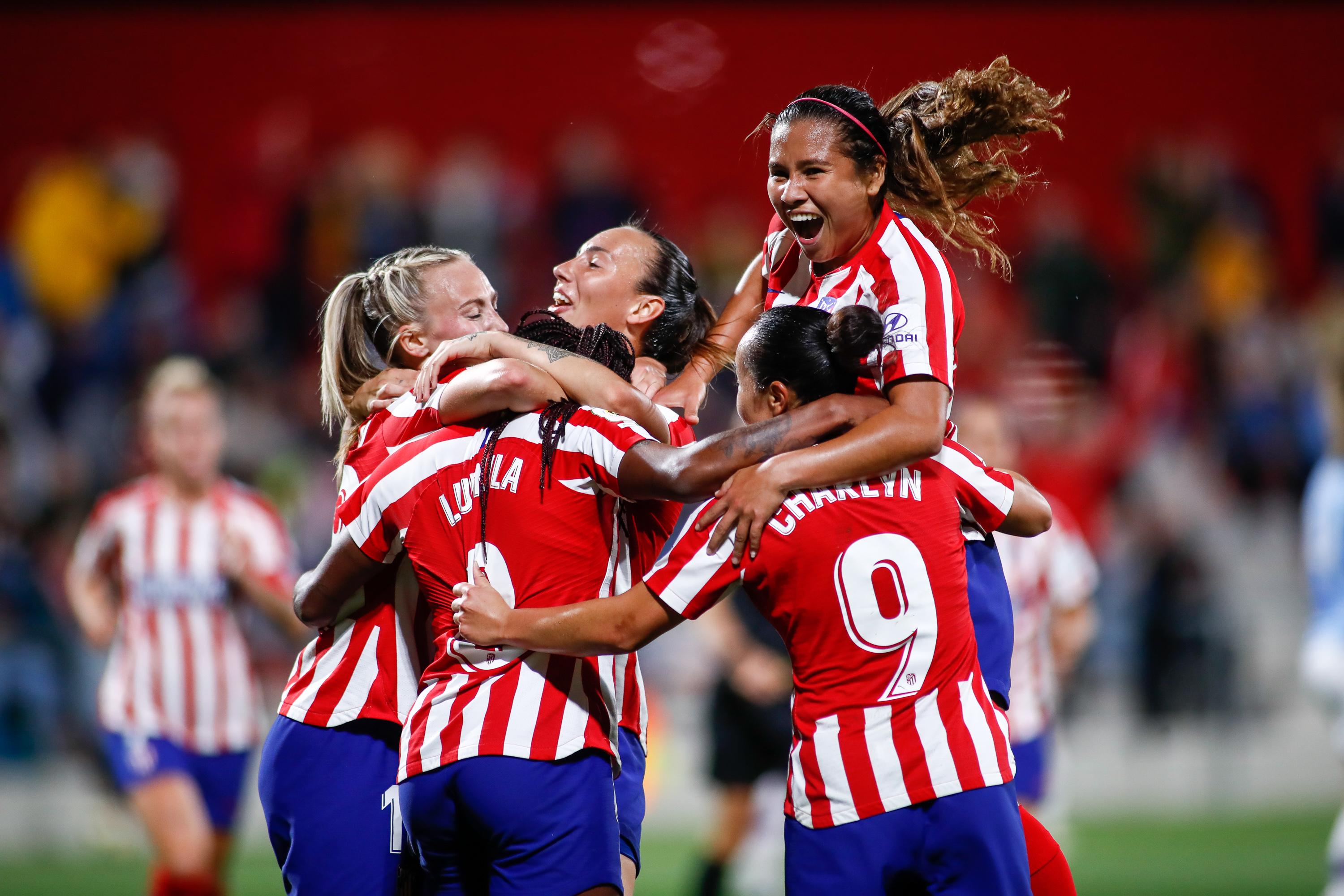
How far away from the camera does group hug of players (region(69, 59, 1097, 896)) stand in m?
2.75

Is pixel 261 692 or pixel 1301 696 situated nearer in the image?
pixel 261 692

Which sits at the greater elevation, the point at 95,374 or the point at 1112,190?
the point at 1112,190

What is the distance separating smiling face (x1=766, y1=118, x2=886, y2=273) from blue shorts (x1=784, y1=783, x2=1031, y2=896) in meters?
1.26

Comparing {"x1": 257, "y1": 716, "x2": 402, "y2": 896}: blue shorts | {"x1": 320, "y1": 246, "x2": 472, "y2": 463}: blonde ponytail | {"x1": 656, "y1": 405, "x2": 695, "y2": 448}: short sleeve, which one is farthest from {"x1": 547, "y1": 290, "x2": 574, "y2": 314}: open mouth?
{"x1": 257, "y1": 716, "x2": 402, "y2": 896}: blue shorts

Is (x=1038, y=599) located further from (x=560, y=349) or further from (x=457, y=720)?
(x=457, y=720)

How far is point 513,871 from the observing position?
275 centimetres

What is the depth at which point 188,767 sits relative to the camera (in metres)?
5.70

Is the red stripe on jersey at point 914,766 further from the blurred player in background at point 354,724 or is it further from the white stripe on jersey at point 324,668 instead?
the white stripe on jersey at point 324,668

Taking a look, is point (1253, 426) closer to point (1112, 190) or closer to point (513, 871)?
point (1112, 190)

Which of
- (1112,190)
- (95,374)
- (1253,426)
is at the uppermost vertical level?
(1112,190)

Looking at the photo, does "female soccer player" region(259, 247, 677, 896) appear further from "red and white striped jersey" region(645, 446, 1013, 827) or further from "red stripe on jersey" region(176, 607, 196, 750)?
"red stripe on jersey" region(176, 607, 196, 750)

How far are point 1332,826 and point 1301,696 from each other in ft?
5.08

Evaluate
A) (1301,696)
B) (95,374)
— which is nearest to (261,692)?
(95,374)

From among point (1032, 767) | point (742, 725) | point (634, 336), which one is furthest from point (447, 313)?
point (1032, 767)
